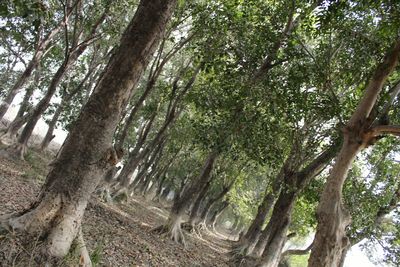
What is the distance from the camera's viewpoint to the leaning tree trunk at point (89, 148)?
20.2 feet

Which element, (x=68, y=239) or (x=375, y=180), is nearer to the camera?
(x=68, y=239)

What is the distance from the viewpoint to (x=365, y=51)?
11.1 meters

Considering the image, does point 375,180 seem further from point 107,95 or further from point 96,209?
point 107,95

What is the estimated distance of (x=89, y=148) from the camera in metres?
6.47

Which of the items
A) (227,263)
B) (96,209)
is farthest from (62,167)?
(227,263)

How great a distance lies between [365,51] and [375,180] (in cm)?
1221

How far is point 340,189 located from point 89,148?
4769 millimetres

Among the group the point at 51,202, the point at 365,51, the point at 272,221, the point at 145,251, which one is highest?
the point at 365,51

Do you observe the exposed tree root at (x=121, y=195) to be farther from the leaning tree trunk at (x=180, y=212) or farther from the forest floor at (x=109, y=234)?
the leaning tree trunk at (x=180, y=212)

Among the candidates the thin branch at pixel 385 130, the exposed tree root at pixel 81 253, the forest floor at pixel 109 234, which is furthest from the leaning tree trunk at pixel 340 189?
the forest floor at pixel 109 234

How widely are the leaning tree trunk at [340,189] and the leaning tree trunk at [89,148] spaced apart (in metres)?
4.10

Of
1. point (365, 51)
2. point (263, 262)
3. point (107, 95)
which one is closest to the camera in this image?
point (107, 95)

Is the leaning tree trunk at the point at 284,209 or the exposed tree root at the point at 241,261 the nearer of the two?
the leaning tree trunk at the point at 284,209

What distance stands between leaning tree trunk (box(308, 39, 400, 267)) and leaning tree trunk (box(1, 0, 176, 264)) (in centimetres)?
410
